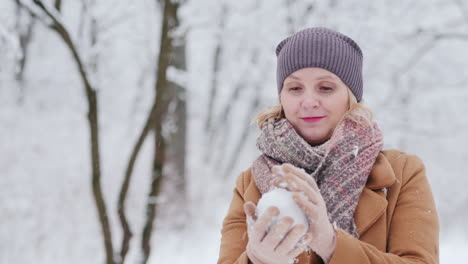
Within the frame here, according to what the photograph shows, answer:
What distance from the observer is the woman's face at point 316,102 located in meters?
1.47

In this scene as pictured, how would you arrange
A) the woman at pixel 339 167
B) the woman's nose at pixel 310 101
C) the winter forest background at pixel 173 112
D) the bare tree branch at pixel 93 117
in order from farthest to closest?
the winter forest background at pixel 173 112, the bare tree branch at pixel 93 117, the woman's nose at pixel 310 101, the woman at pixel 339 167

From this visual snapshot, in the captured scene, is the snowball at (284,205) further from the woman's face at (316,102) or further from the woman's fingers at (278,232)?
the woman's face at (316,102)

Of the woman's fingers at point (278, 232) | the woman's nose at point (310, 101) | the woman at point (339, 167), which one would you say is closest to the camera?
the woman's fingers at point (278, 232)

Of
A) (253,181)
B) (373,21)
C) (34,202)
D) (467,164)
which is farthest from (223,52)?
(253,181)

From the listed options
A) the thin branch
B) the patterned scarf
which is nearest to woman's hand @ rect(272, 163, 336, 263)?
the patterned scarf

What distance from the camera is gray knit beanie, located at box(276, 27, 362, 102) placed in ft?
4.90

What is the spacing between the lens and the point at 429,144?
47.8ft

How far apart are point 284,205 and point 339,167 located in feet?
1.33

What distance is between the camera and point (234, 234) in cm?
157

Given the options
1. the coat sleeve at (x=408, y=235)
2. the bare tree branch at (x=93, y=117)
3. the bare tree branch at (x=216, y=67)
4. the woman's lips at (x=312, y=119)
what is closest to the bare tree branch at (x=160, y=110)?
the bare tree branch at (x=93, y=117)

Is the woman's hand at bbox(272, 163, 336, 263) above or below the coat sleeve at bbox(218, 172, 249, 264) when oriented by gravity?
above

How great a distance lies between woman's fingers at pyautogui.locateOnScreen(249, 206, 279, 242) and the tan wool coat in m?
0.19

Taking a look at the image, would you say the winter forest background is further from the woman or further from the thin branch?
the woman

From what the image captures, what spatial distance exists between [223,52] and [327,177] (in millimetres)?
11357
